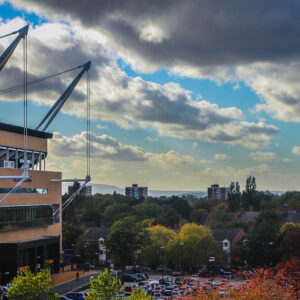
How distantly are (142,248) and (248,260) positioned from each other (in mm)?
18697

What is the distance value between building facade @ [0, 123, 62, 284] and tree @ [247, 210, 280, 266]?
32.6 m

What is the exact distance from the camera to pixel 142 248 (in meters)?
81.4

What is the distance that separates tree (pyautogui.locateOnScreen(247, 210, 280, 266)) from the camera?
75938 millimetres

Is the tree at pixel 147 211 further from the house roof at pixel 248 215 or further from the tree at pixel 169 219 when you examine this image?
the house roof at pixel 248 215

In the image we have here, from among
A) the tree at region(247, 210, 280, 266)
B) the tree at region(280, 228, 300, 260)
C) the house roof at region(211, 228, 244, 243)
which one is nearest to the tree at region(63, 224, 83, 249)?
the house roof at region(211, 228, 244, 243)

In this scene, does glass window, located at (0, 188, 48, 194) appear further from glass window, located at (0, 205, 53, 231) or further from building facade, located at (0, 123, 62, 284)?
glass window, located at (0, 205, 53, 231)

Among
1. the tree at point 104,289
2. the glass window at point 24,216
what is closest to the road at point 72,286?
the glass window at point 24,216

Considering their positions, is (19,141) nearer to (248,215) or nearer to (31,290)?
(31,290)

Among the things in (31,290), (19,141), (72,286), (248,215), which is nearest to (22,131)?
(19,141)

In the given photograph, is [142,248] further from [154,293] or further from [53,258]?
[154,293]

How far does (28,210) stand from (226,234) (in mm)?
48954

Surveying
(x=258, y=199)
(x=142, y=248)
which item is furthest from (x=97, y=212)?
(x=142, y=248)

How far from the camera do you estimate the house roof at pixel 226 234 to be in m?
95.3

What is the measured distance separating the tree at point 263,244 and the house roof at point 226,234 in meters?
16.5
